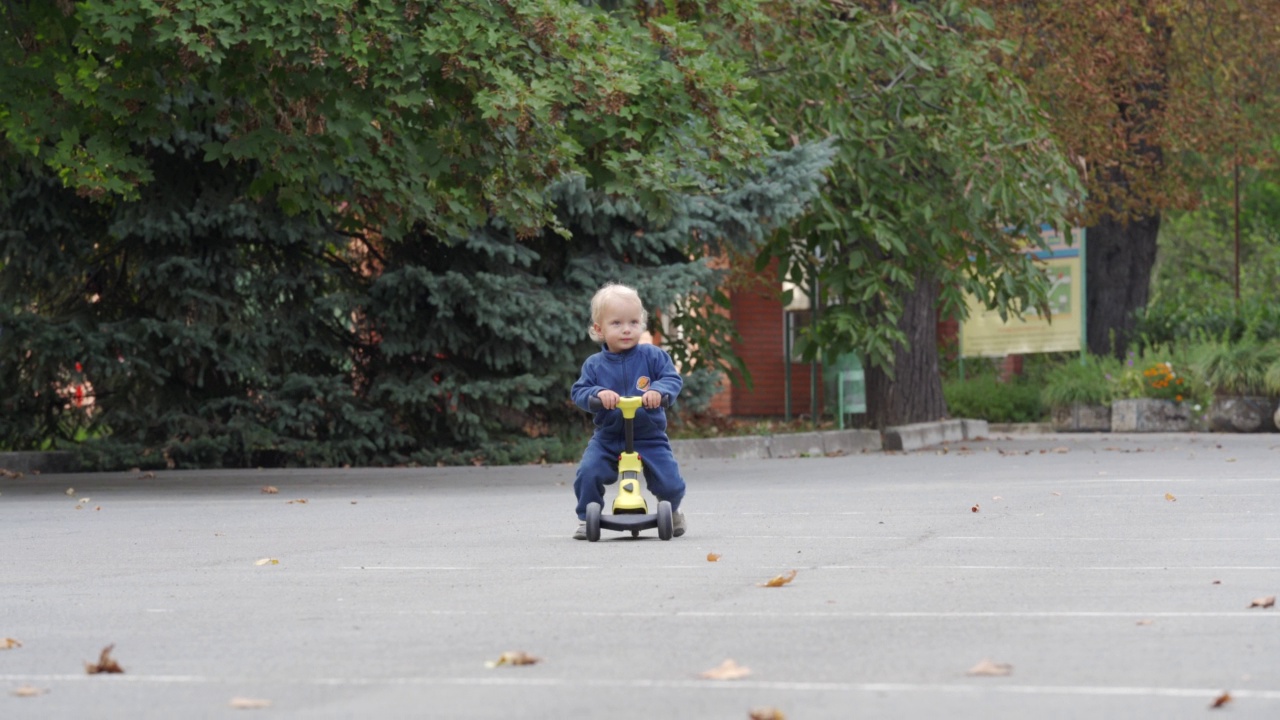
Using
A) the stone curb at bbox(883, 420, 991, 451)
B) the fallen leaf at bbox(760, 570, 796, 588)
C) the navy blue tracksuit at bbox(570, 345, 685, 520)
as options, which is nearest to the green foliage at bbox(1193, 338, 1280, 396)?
the stone curb at bbox(883, 420, 991, 451)

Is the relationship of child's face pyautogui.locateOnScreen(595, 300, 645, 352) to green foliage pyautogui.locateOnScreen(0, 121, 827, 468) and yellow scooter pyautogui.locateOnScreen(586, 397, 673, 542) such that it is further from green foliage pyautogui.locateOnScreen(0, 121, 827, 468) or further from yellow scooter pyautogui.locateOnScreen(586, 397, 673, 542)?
green foliage pyautogui.locateOnScreen(0, 121, 827, 468)

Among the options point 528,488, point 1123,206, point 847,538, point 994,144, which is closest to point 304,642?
point 847,538

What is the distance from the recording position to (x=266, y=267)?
1931 centimetres

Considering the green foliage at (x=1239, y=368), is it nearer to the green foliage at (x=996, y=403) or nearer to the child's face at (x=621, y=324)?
the green foliage at (x=996, y=403)

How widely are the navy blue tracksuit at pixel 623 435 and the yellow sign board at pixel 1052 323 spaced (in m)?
19.9

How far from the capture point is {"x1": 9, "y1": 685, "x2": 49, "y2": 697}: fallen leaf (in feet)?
18.0

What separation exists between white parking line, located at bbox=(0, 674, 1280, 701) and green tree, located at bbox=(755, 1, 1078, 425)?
1508 centimetres

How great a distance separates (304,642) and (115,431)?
13452 mm

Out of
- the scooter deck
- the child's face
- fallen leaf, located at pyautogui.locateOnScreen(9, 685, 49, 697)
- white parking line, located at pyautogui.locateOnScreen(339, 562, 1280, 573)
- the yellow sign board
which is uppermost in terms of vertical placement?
the yellow sign board

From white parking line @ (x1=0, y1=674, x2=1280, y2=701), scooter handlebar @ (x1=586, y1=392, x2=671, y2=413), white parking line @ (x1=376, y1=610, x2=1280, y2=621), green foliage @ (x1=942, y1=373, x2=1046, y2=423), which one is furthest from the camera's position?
green foliage @ (x1=942, y1=373, x2=1046, y2=423)

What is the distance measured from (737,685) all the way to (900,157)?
54.4ft

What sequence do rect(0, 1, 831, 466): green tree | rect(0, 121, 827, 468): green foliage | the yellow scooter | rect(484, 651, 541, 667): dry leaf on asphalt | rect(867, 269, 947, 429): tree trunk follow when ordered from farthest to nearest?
rect(867, 269, 947, 429): tree trunk → rect(0, 121, 827, 468): green foliage → rect(0, 1, 831, 466): green tree → the yellow scooter → rect(484, 651, 541, 667): dry leaf on asphalt

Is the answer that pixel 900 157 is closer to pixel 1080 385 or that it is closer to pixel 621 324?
pixel 1080 385

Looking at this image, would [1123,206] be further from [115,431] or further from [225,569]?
[225,569]
